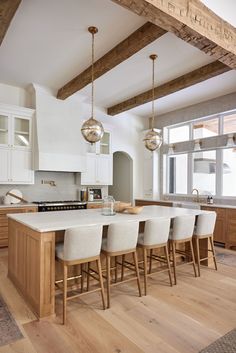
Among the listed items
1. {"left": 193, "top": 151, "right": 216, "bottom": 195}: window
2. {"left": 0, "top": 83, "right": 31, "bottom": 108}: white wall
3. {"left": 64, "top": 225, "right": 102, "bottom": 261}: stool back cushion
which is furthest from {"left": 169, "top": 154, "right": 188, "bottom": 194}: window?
{"left": 64, "top": 225, "right": 102, "bottom": 261}: stool back cushion

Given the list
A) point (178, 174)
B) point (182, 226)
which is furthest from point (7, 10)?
point (178, 174)

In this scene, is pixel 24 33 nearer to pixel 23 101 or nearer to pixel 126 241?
pixel 23 101

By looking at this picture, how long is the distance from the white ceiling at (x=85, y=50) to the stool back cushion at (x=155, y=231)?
2.39 metres

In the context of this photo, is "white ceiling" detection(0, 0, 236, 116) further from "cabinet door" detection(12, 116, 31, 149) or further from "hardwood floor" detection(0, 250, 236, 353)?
"hardwood floor" detection(0, 250, 236, 353)

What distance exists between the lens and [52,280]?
2.45 m

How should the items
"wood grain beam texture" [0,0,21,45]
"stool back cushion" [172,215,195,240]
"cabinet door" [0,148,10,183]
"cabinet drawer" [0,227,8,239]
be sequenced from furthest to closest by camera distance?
"cabinet door" [0,148,10,183], "cabinet drawer" [0,227,8,239], "stool back cushion" [172,215,195,240], "wood grain beam texture" [0,0,21,45]

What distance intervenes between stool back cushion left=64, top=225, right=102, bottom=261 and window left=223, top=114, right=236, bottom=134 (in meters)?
4.43

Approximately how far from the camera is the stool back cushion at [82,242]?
2.38 meters

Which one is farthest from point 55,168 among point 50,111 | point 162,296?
point 162,296

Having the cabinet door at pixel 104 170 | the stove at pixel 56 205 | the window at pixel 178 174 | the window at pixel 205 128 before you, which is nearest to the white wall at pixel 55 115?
the cabinet door at pixel 104 170

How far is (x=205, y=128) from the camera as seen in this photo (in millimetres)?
6227

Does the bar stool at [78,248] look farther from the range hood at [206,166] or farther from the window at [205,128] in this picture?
the window at [205,128]

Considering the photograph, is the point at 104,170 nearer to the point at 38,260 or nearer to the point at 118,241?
the point at 118,241

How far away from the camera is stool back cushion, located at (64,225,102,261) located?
2.38 m
